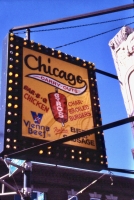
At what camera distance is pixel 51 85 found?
598 cm

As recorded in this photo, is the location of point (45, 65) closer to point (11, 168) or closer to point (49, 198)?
point (11, 168)

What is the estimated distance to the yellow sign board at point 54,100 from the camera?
541 centimetres

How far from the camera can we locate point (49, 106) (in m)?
5.66

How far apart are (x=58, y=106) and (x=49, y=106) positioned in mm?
204

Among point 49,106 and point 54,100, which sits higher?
point 54,100

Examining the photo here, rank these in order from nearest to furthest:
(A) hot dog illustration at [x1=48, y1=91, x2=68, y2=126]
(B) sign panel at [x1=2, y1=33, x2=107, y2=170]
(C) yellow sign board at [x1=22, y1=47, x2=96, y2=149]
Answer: (B) sign panel at [x1=2, y1=33, x2=107, y2=170] < (C) yellow sign board at [x1=22, y1=47, x2=96, y2=149] < (A) hot dog illustration at [x1=48, y1=91, x2=68, y2=126]

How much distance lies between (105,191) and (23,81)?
16.9 meters

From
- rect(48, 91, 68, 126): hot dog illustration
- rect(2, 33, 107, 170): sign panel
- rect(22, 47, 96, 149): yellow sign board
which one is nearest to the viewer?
rect(2, 33, 107, 170): sign panel

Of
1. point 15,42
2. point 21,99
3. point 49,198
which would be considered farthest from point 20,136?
point 49,198

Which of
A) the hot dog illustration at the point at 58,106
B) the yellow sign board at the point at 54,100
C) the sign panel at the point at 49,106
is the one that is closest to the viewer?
the sign panel at the point at 49,106

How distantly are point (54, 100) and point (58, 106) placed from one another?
0.46ft

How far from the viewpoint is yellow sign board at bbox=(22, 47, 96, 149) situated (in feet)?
17.7

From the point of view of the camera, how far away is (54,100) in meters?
5.79

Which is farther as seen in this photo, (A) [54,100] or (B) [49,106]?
(A) [54,100]
